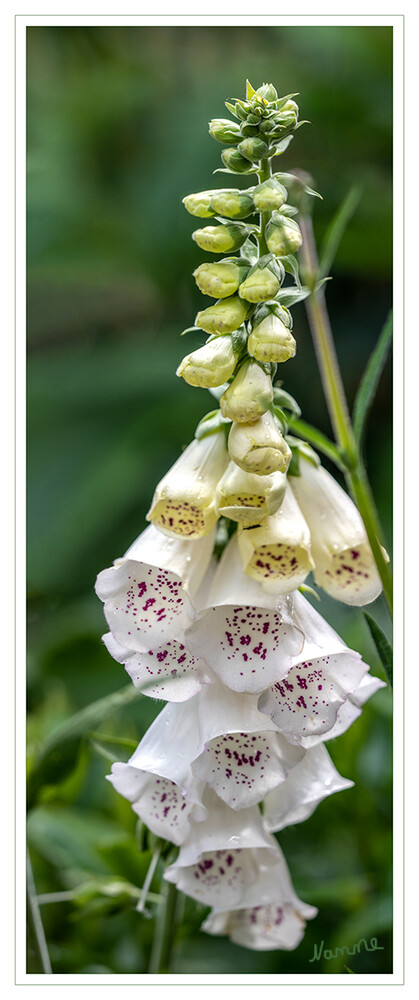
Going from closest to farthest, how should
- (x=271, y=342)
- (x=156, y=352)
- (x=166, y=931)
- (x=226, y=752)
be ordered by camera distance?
(x=271, y=342) → (x=226, y=752) → (x=166, y=931) → (x=156, y=352)

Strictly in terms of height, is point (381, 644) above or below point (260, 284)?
below

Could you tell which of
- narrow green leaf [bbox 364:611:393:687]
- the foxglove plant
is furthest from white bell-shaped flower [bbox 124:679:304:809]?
narrow green leaf [bbox 364:611:393:687]

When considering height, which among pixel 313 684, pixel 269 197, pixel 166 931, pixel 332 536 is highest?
pixel 269 197

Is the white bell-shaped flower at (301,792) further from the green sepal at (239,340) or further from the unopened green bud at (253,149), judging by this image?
the unopened green bud at (253,149)

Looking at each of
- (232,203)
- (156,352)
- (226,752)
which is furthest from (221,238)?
(156,352)

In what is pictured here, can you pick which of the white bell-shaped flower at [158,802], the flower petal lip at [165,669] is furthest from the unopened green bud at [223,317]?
the white bell-shaped flower at [158,802]

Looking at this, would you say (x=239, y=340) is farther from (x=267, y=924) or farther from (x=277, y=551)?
(x=267, y=924)

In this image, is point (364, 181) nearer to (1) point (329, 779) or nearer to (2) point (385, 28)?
(2) point (385, 28)

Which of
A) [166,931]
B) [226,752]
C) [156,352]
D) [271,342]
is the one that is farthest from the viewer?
[156,352]
